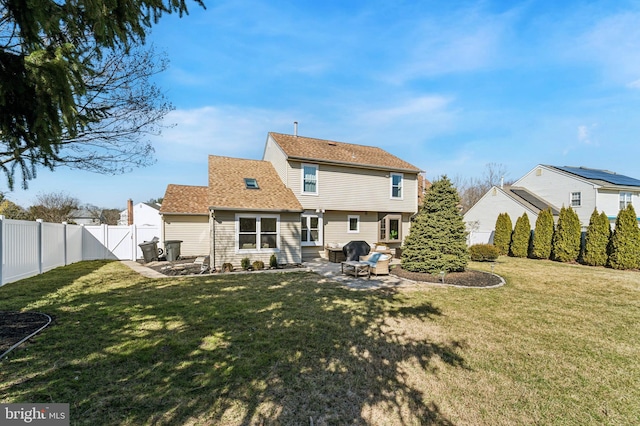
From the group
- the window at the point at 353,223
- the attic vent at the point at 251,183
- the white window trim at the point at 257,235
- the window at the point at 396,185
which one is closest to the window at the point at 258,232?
the white window trim at the point at 257,235

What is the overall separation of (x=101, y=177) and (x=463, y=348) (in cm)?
1087

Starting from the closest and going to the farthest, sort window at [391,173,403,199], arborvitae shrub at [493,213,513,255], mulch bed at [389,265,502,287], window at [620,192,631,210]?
1. mulch bed at [389,265,502,287]
2. window at [391,173,403,199]
3. arborvitae shrub at [493,213,513,255]
4. window at [620,192,631,210]

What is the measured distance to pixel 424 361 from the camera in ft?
14.4

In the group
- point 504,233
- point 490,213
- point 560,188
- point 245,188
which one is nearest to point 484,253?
point 504,233

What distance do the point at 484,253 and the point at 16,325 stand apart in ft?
58.6

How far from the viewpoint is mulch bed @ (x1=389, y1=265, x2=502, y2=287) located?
988 cm

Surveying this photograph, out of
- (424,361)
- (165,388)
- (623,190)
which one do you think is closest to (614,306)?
(424,361)

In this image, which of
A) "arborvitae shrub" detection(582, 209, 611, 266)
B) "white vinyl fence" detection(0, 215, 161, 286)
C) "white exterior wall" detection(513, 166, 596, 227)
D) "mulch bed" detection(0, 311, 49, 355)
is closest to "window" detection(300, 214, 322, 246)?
"white vinyl fence" detection(0, 215, 161, 286)

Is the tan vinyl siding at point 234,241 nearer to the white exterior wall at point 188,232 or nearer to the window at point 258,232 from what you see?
the window at point 258,232

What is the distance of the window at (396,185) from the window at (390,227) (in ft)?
4.33

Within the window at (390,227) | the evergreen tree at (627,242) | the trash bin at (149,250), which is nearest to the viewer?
the evergreen tree at (627,242)

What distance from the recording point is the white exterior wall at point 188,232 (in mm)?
16000

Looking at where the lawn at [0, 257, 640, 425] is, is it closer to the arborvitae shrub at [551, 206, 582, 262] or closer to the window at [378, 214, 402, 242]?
the window at [378, 214, 402, 242]

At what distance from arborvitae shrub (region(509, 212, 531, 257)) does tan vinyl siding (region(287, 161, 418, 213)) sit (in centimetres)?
699
